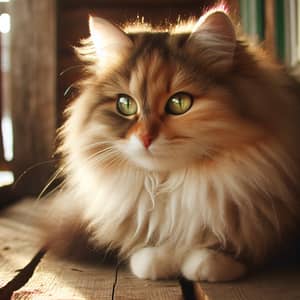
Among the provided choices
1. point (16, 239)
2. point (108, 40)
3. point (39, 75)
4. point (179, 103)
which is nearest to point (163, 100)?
point (179, 103)

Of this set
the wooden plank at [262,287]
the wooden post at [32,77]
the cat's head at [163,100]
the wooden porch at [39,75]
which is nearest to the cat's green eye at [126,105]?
the cat's head at [163,100]

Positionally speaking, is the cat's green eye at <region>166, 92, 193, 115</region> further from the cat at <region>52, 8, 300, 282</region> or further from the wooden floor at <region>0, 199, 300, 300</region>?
the wooden floor at <region>0, 199, 300, 300</region>

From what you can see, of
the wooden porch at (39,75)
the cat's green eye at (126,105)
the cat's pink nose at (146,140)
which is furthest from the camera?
the wooden porch at (39,75)

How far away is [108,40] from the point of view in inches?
52.9

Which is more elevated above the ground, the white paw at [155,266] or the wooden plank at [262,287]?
the white paw at [155,266]

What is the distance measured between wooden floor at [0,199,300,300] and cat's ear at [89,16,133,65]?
55 cm

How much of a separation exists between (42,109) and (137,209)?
1.63 meters

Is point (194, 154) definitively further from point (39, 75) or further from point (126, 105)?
point (39, 75)

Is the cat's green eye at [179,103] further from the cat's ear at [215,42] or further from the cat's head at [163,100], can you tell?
the cat's ear at [215,42]

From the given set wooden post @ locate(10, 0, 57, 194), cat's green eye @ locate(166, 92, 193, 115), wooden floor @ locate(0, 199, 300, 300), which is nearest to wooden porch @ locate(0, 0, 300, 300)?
wooden post @ locate(10, 0, 57, 194)

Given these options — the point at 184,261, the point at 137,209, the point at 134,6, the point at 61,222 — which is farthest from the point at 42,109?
the point at 184,261

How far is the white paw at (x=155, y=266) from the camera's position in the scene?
114 cm

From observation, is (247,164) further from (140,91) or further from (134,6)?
(134,6)

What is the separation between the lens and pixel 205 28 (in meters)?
1.22
